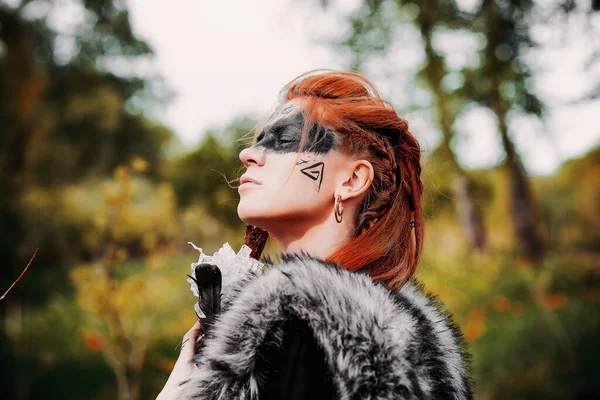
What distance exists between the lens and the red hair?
144cm

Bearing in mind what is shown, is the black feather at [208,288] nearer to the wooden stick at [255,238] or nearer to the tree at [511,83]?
the wooden stick at [255,238]

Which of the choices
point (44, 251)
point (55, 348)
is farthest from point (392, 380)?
point (44, 251)

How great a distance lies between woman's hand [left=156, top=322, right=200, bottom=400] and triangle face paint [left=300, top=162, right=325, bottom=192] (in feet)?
1.80

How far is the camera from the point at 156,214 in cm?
641

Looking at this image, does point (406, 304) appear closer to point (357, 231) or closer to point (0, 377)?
point (357, 231)

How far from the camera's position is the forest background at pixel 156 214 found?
12.2 ft

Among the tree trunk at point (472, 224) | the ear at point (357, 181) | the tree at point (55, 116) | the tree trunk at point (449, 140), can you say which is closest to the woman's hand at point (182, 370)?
the ear at point (357, 181)

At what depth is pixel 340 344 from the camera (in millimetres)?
989

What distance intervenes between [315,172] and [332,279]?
0.45 meters

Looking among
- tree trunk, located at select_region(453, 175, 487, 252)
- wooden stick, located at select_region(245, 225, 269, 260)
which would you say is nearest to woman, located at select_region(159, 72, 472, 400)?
wooden stick, located at select_region(245, 225, 269, 260)

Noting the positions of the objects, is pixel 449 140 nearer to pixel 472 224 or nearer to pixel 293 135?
pixel 472 224

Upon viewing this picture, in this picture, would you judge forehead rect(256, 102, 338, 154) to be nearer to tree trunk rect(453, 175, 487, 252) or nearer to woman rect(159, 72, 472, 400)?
woman rect(159, 72, 472, 400)

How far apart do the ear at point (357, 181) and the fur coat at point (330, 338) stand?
380 mm

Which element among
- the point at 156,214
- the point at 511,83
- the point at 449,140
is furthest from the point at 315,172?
the point at 449,140
